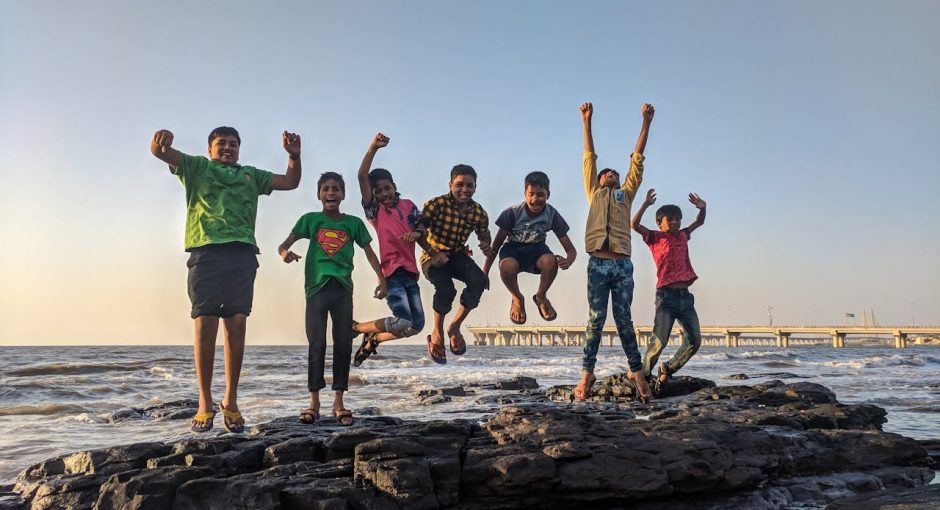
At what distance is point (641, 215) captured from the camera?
7648 millimetres

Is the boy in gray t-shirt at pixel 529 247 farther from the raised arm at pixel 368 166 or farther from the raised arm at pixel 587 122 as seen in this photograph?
the raised arm at pixel 368 166

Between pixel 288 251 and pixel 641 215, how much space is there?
14.2 feet

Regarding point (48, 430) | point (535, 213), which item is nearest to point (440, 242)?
point (535, 213)

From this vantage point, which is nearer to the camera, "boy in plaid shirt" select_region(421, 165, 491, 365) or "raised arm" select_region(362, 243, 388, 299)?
"raised arm" select_region(362, 243, 388, 299)

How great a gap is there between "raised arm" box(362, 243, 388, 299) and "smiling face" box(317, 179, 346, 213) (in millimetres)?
484

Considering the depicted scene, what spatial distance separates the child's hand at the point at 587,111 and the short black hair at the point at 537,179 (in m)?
0.77

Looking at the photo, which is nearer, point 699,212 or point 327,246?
point 327,246

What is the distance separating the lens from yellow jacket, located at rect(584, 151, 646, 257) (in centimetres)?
669

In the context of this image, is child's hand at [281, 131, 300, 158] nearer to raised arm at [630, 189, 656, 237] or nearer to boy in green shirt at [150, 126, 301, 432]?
boy in green shirt at [150, 126, 301, 432]

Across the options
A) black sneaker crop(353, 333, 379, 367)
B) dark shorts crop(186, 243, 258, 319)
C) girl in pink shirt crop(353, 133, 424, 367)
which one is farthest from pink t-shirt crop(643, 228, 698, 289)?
dark shorts crop(186, 243, 258, 319)

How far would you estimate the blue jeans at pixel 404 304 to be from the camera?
19.3ft

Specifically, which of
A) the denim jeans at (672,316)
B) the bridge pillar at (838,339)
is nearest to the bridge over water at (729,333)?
the bridge pillar at (838,339)

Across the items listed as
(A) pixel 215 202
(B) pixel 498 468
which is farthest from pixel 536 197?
(B) pixel 498 468

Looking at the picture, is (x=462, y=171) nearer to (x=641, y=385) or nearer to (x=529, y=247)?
(x=529, y=247)
